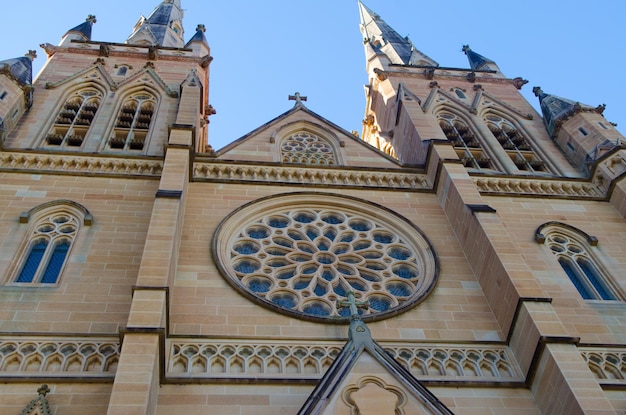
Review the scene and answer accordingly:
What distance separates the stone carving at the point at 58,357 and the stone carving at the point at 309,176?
5774 millimetres

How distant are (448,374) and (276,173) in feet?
22.1

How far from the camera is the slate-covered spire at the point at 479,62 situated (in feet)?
82.3

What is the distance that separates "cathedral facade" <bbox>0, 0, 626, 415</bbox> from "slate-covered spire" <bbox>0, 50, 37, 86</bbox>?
0.42 feet

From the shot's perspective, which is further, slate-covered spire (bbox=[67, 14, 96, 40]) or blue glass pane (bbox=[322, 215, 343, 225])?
slate-covered spire (bbox=[67, 14, 96, 40])

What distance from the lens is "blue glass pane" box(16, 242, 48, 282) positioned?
11.5 meters

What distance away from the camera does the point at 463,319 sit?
37.3 feet

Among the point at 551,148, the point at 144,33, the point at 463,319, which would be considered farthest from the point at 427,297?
the point at 144,33

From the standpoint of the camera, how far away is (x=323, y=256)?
13008 millimetres

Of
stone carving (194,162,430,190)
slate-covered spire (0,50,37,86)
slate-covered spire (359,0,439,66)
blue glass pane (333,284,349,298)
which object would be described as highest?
slate-covered spire (359,0,439,66)

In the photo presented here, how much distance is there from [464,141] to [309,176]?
595 centimetres

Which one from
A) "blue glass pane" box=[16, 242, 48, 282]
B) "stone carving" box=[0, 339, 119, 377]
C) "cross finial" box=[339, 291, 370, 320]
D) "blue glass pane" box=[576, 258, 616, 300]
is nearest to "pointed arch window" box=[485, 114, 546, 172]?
"blue glass pane" box=[576, 258, 616, 300]

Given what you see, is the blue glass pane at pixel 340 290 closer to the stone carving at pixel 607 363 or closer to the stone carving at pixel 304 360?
the stone carving at pixel 304 360

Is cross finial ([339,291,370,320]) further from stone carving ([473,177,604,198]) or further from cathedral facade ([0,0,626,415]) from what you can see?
stone carving ([473,177,604,198])

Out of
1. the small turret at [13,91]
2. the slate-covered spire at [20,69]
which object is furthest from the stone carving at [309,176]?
the slate-covered spire at [20,69]
